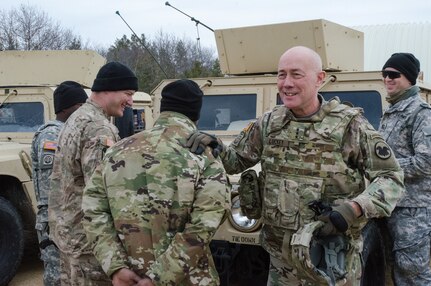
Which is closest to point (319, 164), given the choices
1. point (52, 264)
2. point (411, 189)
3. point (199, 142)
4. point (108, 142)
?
point (199, 142)

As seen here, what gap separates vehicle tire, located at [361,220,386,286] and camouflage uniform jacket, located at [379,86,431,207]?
0.26 metres

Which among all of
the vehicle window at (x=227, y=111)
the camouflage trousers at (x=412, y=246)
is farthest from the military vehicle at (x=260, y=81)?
the camouflage trousers at (x=412, y=246)

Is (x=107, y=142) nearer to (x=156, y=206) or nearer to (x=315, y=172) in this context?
(x=156, y=206)

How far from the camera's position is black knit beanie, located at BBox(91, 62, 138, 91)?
266 centimetres

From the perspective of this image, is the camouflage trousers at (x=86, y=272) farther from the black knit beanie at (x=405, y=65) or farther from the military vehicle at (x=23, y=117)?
the black knit beanie at (x=405, y=65)

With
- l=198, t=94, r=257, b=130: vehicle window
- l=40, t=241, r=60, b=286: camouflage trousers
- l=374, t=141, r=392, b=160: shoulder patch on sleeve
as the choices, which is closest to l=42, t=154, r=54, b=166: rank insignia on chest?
l=40, t=241, r=60, b=286: camouflage trousers

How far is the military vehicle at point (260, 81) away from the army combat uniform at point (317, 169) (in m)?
1.15

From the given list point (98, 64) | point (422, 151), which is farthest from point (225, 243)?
point (98, 64)

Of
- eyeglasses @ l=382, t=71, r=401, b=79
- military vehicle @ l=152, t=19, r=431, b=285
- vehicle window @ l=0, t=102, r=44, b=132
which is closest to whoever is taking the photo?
eyeglasses @ l=382, t=71, r=401, b=79

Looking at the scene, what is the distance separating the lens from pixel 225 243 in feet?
11.7

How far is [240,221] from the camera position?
3.48 metres

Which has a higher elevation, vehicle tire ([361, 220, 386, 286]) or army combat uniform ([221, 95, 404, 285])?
army combat uniform ([221, 95, 404, 285])

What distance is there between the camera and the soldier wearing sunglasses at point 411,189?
10.5 feet

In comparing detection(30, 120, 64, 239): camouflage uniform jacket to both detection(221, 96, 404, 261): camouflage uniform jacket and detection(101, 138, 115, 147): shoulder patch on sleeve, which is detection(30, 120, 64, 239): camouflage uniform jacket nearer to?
detection(101, 138, 115, 147): shoulder patch on sleeve
